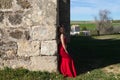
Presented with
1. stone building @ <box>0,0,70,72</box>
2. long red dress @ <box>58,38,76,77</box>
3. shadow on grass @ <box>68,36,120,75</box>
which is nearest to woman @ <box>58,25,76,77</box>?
long red dress @ <box>58,38,76,77</box>

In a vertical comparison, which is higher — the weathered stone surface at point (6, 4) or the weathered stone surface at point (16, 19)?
the weathered stone surface at point (6, 4)

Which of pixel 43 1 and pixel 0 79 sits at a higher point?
pixel 43 1

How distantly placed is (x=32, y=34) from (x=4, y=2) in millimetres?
1170

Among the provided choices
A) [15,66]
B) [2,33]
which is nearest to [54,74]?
[15,66]

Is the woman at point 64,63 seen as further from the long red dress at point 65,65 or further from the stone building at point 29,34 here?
the stone building at point 29,34

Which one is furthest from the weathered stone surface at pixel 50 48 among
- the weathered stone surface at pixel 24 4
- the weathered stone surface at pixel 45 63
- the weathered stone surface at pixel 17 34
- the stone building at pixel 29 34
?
the weathered stone surface at pixel 24 4

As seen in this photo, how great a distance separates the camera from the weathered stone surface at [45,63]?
1074 centimetres

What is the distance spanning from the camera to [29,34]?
428 inches

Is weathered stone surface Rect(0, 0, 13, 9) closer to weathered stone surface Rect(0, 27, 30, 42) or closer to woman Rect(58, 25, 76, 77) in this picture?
weathered stone surface Rect(0, 27, 30, 42)

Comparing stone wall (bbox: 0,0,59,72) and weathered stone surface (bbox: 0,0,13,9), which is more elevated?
weathered stone surface (bbox: 0,0,13,9)

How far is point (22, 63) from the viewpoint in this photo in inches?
428

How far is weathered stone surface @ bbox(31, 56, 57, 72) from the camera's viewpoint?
423 inches

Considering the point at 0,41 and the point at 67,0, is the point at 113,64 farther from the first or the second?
the point at 67,0

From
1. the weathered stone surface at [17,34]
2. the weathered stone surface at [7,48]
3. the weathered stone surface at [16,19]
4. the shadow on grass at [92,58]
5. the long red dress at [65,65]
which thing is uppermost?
the weathered stone surface at [16,19]
